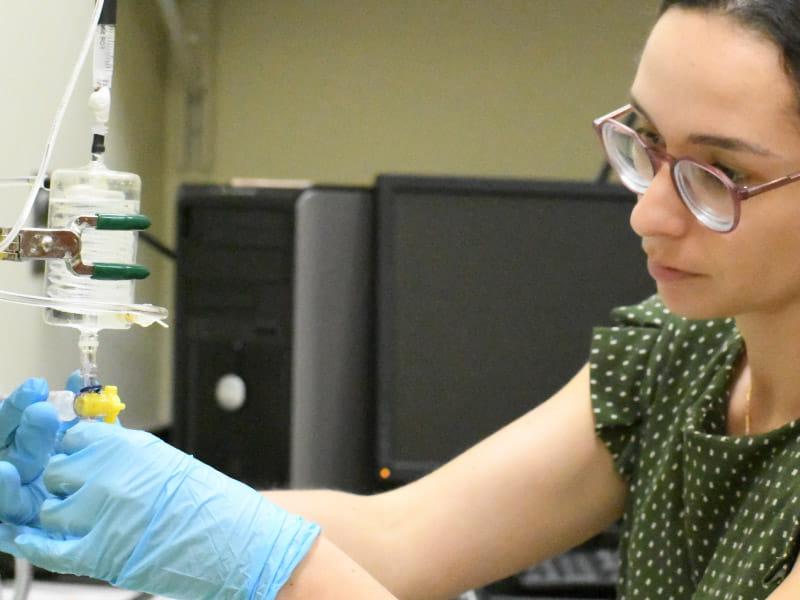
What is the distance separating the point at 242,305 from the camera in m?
1.65

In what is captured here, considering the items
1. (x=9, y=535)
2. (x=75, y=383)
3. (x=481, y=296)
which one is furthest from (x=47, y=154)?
(x=481, y=296)

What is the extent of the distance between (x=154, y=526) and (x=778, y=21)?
681mm

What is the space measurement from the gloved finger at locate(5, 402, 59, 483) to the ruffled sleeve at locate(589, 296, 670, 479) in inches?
24.6

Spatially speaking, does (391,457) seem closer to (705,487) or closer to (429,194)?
(429,194)

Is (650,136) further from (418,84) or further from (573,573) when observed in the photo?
(418,84)

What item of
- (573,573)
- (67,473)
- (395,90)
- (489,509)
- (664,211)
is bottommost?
(573,573)

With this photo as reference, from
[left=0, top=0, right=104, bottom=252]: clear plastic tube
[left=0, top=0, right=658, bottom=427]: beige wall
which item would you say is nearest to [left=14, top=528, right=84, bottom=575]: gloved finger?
[left=0, top=0, right=104, bottom=252]: clear plastic tube

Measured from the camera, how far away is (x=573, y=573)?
5.02 feet

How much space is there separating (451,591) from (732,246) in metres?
0.51

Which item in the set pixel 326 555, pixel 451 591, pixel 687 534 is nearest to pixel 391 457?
pixel 451 591

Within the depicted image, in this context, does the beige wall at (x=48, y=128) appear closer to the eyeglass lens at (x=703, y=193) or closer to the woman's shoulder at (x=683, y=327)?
the eyeglass lens at (x=703, y=193)

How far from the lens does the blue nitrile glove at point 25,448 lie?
31.5 inches

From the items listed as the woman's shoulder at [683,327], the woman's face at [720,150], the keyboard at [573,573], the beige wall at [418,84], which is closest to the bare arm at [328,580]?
the woman's face at [720,150]

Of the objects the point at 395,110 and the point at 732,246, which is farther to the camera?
the point at 395,110
